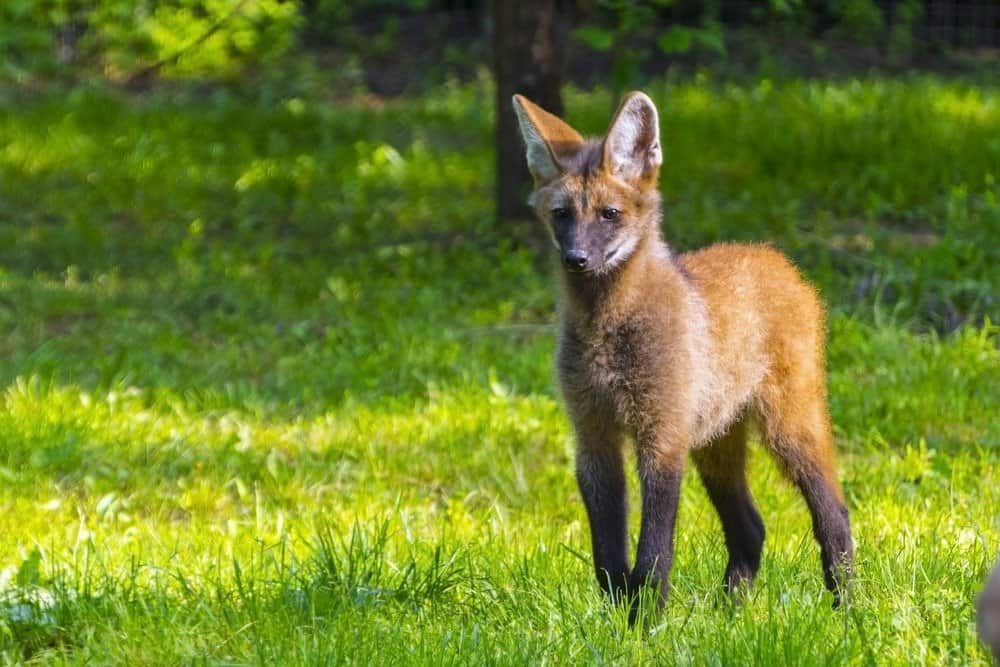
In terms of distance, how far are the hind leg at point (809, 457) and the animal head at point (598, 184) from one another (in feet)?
2.00

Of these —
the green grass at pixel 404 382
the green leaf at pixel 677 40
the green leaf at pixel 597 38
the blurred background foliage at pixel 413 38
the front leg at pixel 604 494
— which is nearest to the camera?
the green grass at pixel 404 382

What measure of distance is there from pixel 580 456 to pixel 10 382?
3.09 metres

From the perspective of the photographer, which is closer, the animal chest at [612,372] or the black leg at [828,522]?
the animal chest at [612,372]

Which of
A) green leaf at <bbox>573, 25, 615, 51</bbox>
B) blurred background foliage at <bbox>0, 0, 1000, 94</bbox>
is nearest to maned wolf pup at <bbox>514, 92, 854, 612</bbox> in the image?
green leaf at <bbox>573, 25, 615, 51</bbox>

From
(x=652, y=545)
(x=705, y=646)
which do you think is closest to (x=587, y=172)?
(x=652, y=545)

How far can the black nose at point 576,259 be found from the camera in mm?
3434

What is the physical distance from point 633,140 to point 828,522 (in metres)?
1.16

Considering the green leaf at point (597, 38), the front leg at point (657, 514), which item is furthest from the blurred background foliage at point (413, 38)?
the front leg at point (657, 514)

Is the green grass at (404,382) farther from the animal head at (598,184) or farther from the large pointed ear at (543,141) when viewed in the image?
the large pointed ear at (543,141)

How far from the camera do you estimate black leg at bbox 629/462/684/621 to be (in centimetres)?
342

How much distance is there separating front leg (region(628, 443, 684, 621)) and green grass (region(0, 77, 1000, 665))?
0.10 metres

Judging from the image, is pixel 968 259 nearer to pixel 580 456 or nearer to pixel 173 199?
pixel 580 456

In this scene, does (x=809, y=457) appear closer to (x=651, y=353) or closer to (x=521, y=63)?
(x=651, y=353)

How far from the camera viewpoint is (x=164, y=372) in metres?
6.08
